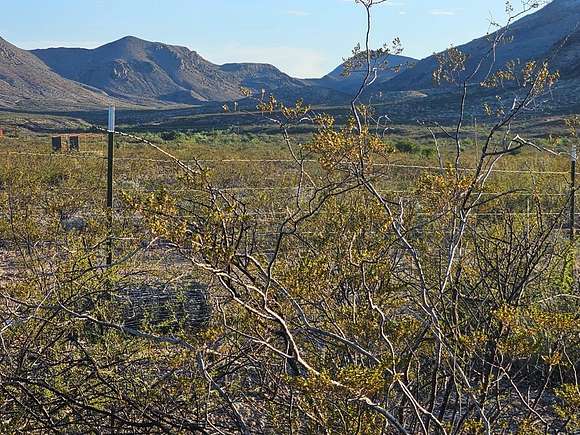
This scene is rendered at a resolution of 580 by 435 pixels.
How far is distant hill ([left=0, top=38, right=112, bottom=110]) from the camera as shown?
399 ft

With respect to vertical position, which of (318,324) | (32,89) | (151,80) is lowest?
(32,89)

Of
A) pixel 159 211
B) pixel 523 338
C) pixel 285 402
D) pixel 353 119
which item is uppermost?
pixel 353 119

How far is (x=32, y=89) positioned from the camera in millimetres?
141375

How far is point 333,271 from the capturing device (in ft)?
10.6

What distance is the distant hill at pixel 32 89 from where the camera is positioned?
399ft

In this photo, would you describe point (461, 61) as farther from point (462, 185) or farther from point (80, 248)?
point (80, 248)

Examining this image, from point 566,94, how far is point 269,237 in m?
57.7

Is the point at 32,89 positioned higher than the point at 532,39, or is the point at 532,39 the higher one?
the point at 532,39

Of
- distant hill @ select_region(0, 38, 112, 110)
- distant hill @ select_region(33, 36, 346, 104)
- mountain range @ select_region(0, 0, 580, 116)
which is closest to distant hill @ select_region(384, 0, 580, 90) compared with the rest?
mountain range @ select_region(0, 0, 580, 116)

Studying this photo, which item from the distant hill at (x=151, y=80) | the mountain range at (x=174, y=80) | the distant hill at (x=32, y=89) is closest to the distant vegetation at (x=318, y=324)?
the mountain range at (x=174, y=80)

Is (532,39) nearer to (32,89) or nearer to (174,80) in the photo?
(32,89)

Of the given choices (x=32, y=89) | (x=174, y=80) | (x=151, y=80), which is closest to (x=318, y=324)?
(x=32, y=89)

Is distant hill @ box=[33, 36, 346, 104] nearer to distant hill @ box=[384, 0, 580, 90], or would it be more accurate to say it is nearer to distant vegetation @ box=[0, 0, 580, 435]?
distant hill @ box=[384, 0, 580, 90]

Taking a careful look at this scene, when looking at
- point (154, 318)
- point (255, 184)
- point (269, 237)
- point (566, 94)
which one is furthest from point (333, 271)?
point (566, 94)
